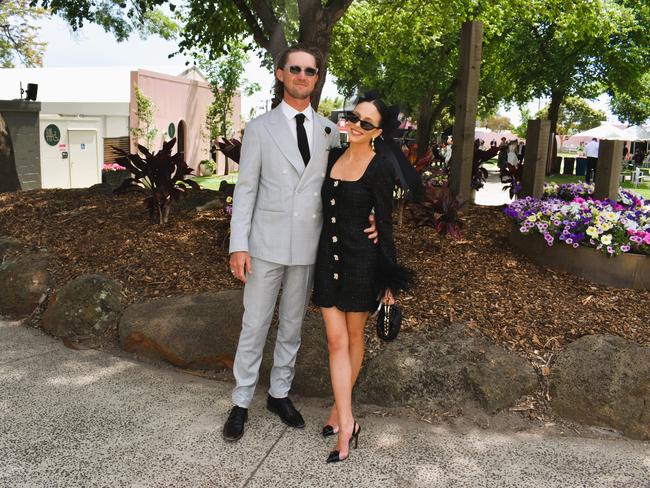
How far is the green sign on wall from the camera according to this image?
55.5ft

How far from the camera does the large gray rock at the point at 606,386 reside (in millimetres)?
3617

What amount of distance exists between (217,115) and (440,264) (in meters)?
23.3

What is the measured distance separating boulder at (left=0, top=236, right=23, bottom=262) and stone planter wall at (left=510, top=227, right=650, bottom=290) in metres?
4.91

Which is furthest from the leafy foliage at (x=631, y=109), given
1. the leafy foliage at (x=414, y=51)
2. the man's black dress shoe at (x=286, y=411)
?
the man's black dress shoe at (x=286, y=411)

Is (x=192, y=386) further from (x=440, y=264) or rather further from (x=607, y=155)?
(x=607, y=155)

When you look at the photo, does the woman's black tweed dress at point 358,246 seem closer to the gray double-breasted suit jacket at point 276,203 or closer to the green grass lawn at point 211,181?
the gray double-breasted suit jacket at point 276,203

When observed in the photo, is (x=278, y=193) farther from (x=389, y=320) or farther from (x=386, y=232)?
(x=389, y=320)

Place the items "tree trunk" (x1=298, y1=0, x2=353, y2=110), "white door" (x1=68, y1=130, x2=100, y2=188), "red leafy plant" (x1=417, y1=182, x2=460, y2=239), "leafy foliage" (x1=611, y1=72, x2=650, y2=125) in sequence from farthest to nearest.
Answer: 1. "leafy foliage" (x1=611, y1=72, x2=650, y2=125)
2. "white door" (x1=68, y1=130, x2=100, y2=188)
3. "tree trunk" (x1=298, y1=0, x2=353, y2=110)
4. "red leafy plant" (x1=417, y1=182, x2=460, y2=239)

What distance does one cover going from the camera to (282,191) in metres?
3.27

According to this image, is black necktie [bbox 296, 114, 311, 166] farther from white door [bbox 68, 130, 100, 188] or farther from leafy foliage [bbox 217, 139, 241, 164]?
white door [bbox 68, 130, 100, 188]

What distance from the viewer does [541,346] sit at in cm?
408

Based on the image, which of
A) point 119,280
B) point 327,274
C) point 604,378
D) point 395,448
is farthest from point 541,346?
point 119,280

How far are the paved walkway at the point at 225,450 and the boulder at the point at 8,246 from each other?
248 cm

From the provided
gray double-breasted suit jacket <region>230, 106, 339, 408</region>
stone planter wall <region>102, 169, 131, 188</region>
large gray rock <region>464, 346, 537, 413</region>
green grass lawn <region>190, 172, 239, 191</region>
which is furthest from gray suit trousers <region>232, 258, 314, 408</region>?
green grass lawn <region>190, 172, 239, 191</region>
